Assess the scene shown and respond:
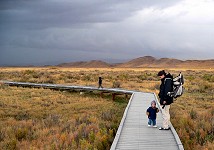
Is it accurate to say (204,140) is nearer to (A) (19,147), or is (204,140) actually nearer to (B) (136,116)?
(B) (136,116)

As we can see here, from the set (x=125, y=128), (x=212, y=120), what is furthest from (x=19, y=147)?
(x=212, y=120)

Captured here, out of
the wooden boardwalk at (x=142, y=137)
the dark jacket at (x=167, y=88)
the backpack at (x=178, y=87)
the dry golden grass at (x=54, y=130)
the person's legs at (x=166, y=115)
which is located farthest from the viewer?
the person's legs at (x=166, y=115)

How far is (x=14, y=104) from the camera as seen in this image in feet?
68.3

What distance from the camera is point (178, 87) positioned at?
9.97 meters

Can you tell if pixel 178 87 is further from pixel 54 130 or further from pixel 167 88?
pixel 54 130

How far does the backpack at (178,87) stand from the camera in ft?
32.5

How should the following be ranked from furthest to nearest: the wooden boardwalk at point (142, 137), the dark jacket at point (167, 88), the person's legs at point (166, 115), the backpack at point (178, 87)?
the person's legs at point (166, 115) < the dark jacket at point (167, 88) < the backpack at point (178, 87) < the wooden boardwalk at point (142, 137)

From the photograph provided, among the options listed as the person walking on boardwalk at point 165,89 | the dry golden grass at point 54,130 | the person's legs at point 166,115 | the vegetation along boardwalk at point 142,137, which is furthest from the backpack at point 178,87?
the dry golden grass at point 54,130

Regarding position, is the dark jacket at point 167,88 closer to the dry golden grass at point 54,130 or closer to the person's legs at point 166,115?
the person's legs at point 166,115

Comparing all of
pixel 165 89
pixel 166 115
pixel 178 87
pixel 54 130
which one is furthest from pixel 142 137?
pixel 54 130

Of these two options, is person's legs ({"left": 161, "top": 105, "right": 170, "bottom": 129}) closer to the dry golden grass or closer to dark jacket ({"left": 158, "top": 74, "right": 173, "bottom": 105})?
dark jacket ({"left": 158, "top": 74, "right": 173, "bottom": 105})

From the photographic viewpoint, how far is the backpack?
991 cm

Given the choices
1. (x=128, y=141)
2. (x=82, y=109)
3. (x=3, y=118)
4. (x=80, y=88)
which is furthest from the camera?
(x=80, y=88)

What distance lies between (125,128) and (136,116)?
2.68 metres
